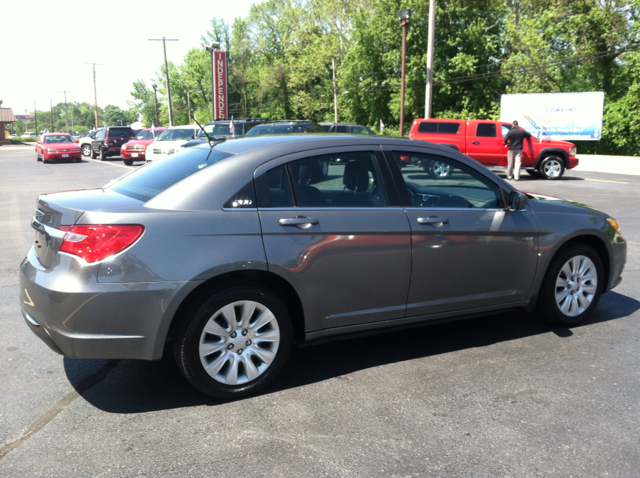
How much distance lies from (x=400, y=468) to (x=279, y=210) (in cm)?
168

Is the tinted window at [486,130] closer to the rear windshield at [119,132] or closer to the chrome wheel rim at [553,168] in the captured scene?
the chrome wheel rim at [553,168]

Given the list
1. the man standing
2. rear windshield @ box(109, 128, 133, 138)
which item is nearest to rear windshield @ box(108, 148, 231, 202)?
the man standing

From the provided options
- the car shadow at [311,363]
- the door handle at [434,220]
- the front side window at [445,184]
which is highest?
the front side window at [445,184]

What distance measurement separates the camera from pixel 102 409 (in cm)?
362

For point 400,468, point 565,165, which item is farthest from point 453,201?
point 565,165

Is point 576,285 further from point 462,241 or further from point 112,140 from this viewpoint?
point 112,140

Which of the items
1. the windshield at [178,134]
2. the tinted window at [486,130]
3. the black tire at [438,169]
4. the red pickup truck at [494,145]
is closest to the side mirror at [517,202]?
the black tire at [438,169]

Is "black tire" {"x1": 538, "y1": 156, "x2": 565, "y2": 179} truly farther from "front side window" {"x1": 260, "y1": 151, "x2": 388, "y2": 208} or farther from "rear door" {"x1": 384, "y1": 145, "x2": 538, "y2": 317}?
"front side window" {"x1": 260, "y1": 151, "x2": 388, "y2": 208}

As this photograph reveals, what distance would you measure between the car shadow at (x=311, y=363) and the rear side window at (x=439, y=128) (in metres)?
16.5

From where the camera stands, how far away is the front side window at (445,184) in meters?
4.40

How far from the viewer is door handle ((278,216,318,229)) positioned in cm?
377

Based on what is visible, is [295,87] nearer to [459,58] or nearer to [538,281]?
[459,58]

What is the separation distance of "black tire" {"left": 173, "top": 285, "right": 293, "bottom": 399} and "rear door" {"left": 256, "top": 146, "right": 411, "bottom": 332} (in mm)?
215

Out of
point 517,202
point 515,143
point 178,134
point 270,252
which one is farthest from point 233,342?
point 178,134
